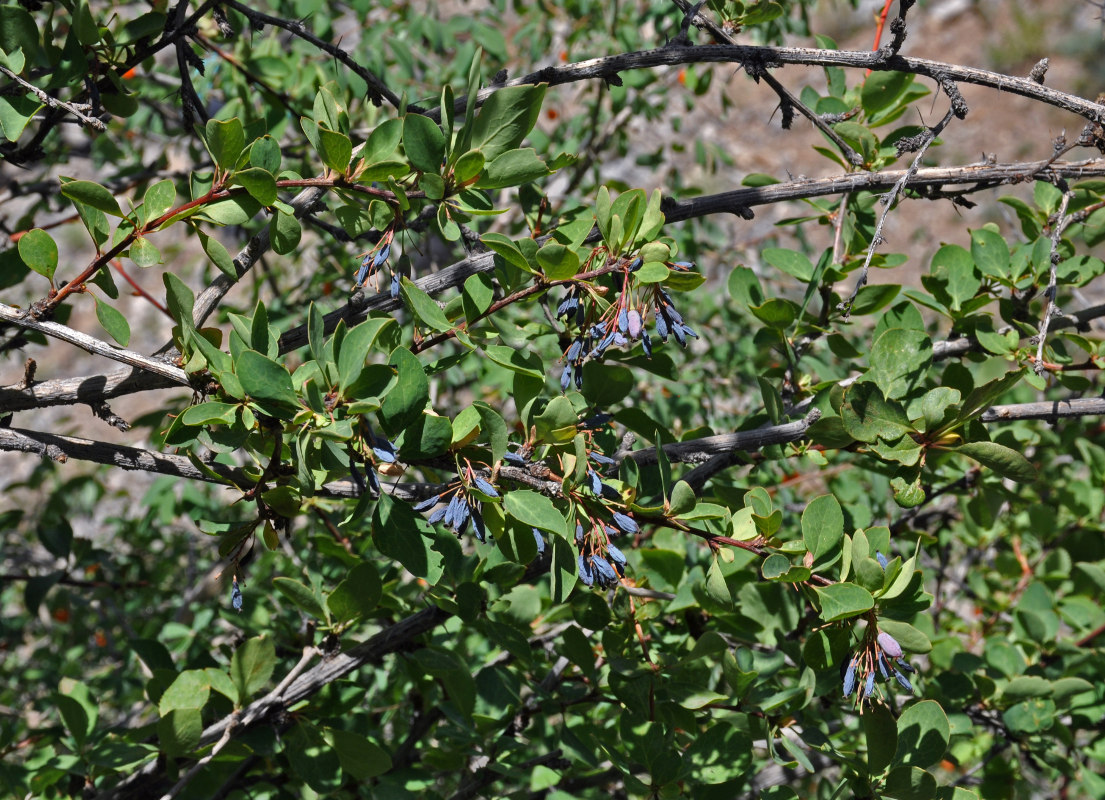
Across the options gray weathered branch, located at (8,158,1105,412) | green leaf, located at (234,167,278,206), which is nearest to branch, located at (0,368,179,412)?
gray weathered branch, located at (8,158,1105,412)

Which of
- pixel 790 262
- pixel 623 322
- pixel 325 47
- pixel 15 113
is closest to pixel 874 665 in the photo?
pixel 623 322

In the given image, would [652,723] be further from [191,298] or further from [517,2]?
[517,2]

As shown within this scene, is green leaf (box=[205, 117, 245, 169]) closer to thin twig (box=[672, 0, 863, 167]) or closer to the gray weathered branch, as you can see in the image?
the gray weathered branch

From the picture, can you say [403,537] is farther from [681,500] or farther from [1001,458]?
[1001,458]

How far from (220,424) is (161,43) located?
0.92 meters

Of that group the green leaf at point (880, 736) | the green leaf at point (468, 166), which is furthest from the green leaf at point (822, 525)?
the green leaf at point (468, 166)

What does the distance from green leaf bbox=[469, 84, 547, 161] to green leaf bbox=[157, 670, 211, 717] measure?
984mm

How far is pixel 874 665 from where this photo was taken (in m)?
1.15

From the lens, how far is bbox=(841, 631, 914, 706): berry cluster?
1085 mm

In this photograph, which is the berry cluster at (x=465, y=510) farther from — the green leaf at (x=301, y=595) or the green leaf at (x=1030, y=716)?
the green leaf at (x=1030, y=716)

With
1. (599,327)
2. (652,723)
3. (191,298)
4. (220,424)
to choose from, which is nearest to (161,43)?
(191,298)

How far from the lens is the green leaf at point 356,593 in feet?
4.29

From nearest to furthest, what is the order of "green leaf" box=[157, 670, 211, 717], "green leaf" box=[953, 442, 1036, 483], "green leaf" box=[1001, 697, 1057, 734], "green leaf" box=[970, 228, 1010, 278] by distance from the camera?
"green leaf" box=[953, 442, 1036, 483] < "green leaf" box=[157, 670, 211, 717] < "green leaf" box=[970, 228, 1010, 278] < "green leaf" box=[1001, 697, 1057, 734]

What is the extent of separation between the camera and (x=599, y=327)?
118cm
